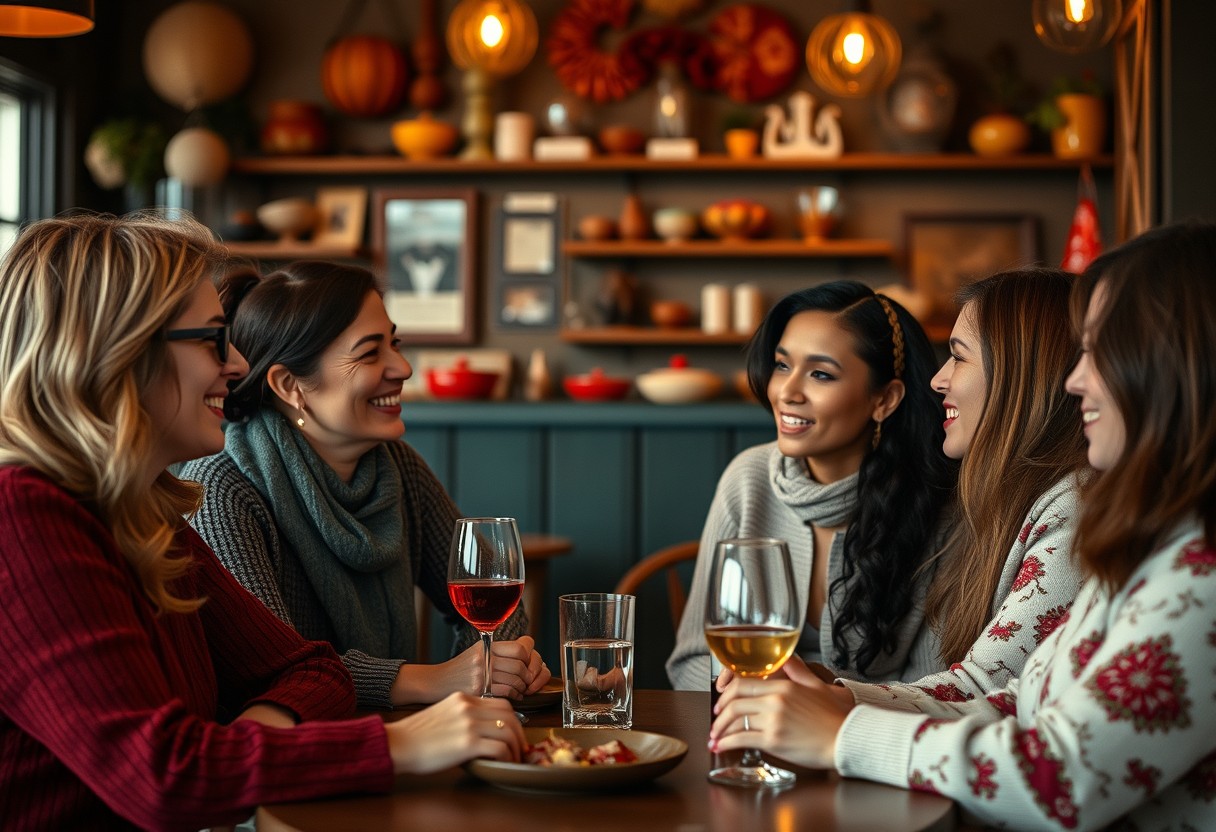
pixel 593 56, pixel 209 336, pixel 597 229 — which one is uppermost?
pixel 593 56

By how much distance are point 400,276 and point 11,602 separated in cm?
460

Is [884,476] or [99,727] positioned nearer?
[99,727]

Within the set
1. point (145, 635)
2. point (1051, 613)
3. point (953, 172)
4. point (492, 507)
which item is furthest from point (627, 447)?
point (145, 635)

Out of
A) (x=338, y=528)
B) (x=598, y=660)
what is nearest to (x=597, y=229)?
(x=338, y=528)

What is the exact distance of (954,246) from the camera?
17.7ft

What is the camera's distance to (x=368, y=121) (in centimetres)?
577

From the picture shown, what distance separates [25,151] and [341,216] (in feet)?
4.11

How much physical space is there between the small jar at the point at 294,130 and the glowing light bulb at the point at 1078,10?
319cm

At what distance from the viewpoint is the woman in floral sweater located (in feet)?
3.69

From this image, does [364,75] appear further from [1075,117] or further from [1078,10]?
[1078,10]

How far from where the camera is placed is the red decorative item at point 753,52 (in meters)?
5.41

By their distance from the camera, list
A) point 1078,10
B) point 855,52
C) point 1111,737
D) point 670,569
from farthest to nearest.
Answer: point 855,52
point 1078,10
point 670,569
point 1111,737

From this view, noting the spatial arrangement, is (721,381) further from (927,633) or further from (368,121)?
(927,633)

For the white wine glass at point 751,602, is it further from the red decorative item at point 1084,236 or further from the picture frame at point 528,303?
the picture frame at point 528,303
